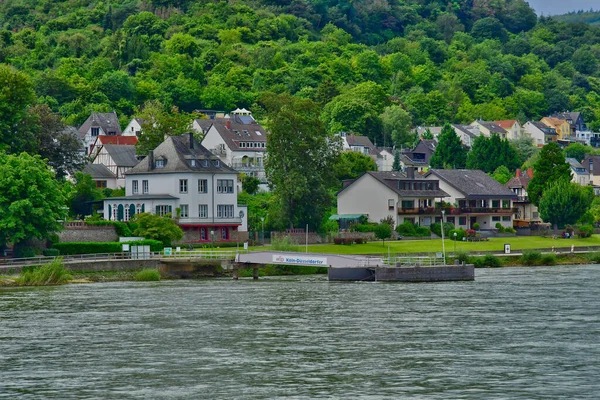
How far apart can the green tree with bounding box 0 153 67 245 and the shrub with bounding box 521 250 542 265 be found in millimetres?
38459

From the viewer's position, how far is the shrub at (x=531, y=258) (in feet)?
351

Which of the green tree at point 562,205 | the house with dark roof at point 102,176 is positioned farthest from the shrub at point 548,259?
the house with dark roof at point 102,176

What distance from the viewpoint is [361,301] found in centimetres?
7106

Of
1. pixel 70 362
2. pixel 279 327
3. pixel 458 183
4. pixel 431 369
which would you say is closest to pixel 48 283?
pixel 279 327

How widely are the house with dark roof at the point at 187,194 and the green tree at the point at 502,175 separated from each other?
5715 cm

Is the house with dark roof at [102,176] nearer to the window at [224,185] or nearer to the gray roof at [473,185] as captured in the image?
the window at [224,185]

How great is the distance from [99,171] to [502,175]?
5494cm

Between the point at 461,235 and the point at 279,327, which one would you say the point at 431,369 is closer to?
the point at 279,327

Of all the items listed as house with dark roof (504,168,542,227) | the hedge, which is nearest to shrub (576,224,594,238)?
house with dark roof (504,168,542,227)

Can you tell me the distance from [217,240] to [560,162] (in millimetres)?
45783

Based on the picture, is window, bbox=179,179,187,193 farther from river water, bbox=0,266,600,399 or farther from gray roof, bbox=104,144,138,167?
river water, bbox=0,266,600,399

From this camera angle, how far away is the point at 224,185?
11588 cm

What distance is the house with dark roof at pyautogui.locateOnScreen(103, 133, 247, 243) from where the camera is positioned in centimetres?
11256

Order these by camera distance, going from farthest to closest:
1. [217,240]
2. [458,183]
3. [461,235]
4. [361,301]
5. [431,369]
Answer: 1. [458,183]
2. [461,235]
3. [217,240]
4. [361,301]
5. [431,369]
